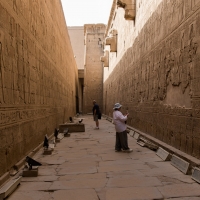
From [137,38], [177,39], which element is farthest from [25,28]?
[137,38]

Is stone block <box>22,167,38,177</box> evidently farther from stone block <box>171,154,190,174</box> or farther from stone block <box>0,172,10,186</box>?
stone block <box>171,154,190,174</box>

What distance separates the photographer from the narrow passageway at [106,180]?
3021 mm

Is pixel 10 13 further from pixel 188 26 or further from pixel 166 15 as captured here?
pixel 166 15

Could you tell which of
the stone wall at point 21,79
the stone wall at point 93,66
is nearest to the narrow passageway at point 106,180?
the stone wall at point 21,79

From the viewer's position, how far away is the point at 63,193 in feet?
10.1

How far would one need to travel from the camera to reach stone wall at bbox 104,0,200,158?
4387 mm

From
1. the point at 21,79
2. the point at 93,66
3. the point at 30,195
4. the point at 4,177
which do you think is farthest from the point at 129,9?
the point at 93,66

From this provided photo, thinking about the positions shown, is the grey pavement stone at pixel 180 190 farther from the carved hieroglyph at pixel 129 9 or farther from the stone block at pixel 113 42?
the stone block at pixel 113 42

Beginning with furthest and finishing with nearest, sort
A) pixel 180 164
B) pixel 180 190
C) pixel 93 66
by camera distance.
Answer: pixel 93 66 < pixel 180 164 < pixel 180 190

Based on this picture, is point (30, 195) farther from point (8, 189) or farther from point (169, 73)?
point (169, 73)

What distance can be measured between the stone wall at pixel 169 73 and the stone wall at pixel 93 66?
1747 centimetres

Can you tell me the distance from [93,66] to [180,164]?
2336cm

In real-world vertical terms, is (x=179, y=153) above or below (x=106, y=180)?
above

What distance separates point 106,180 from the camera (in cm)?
361
